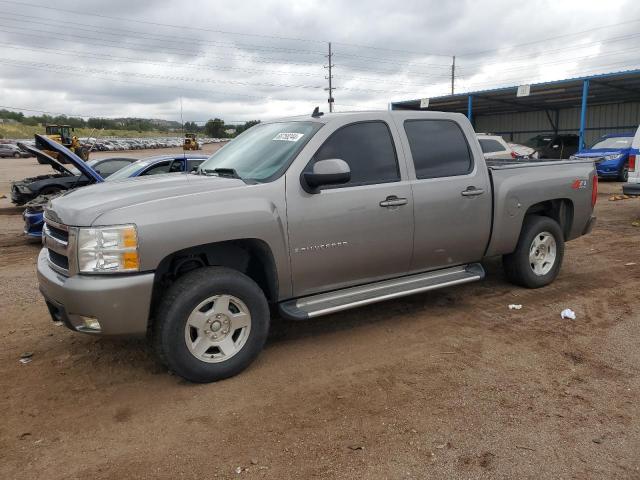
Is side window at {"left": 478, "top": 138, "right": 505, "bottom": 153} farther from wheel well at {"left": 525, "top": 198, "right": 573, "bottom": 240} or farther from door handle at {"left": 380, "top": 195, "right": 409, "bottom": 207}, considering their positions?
door handle at {"left": 380, "top": 195, "right": 409, "bottom": 207}

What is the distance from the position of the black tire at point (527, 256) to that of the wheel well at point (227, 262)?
2.97 metres

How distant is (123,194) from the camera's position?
370 cm

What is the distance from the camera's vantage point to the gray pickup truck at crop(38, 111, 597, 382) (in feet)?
11.1

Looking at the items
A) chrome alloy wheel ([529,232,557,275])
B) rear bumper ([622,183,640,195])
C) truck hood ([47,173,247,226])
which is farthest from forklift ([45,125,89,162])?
rear bumper ([622,183,640,195])

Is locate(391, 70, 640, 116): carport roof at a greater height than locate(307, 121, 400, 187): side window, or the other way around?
locate(391, 70, 640, 116): carport roof

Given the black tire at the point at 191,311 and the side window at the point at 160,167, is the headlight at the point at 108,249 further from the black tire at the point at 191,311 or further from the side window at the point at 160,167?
the side window at the point at 160,167

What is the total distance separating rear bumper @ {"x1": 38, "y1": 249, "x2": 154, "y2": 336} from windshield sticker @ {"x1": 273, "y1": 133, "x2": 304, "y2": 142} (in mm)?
1644

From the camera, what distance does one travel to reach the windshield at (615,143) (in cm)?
1786

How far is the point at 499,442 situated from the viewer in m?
2.96

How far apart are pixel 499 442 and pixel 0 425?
299 centimetres

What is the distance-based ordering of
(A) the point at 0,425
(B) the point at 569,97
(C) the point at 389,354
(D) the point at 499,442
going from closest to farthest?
(D) the point at 499,442, (A) the point at 0,425, (C) the point at 389,354, (B) the point at 569,97

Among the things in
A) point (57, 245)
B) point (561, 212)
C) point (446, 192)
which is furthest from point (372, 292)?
point (561, 212)

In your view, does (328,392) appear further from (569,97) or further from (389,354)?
(569,97)

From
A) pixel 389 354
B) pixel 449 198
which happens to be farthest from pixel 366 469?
pixel 449 198
